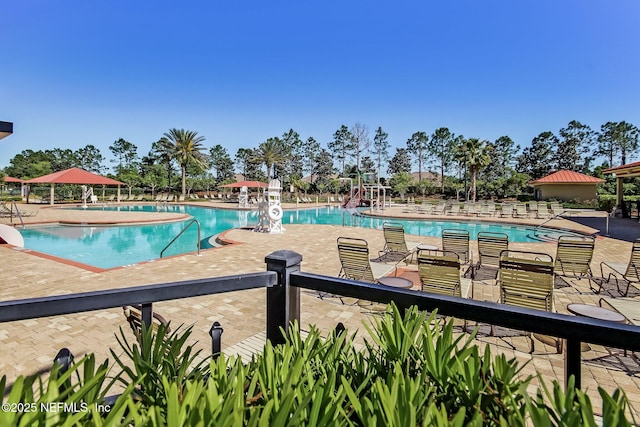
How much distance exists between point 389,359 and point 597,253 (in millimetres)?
10545

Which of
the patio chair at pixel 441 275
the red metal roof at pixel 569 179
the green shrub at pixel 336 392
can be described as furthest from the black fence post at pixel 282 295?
the red metal roof at pixel 569 179

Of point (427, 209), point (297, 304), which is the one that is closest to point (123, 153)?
point (427, 209)

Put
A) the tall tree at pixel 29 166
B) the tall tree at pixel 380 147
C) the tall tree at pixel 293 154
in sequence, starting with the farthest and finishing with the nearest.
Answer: the tall tree at pixel 380 147, the tall tree at pixel 293 154, the tall tree at pixel 29 166

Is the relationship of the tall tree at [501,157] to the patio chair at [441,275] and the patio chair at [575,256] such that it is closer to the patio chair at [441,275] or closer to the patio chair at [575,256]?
the patio chair at [575,256]

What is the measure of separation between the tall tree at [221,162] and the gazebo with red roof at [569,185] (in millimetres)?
45321

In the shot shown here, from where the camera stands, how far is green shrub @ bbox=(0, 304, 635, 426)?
73 centimetres

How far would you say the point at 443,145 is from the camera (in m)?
48.4

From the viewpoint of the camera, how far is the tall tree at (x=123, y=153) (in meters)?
51.2

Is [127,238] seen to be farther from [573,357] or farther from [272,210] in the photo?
[573,357]

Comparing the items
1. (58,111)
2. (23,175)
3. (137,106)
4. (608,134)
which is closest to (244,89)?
(137,106)

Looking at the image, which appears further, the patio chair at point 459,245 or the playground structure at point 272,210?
the playground structure at point 272,210

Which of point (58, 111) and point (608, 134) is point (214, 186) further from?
point (608, 134)

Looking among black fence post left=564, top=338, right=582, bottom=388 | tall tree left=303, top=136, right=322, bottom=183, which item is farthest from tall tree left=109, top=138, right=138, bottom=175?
black fence post left=564, top=338, right=582, bottom=388

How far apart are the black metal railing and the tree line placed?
120 feet
